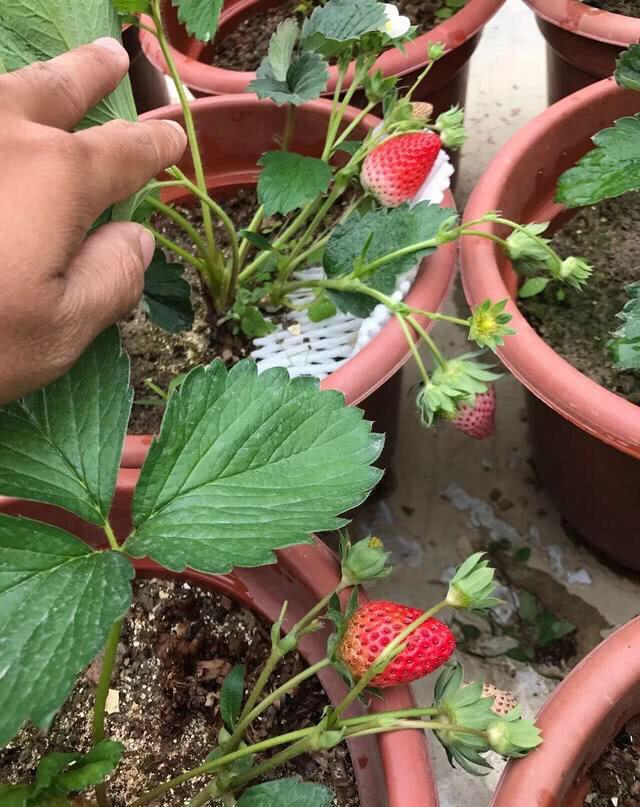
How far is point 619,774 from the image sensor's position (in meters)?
0.53

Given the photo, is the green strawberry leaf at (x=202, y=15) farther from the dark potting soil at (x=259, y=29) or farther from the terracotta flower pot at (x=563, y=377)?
the dark potting soil at (x=259, y=29)

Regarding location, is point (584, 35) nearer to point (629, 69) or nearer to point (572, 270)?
point (629, 69)

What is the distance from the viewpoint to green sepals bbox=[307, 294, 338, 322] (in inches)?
29.2

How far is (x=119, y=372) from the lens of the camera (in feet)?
1.46

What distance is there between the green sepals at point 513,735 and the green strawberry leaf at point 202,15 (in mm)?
532

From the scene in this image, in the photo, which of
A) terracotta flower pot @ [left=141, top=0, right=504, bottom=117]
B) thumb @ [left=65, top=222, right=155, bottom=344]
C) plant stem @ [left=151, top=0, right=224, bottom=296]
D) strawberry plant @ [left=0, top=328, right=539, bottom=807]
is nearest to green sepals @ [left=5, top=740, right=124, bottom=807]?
strawberry plant @ [left=0, top=328, right=539, bottom=807]

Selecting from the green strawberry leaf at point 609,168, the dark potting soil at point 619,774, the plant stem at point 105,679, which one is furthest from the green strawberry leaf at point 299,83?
the dark potting soil at point 619,774

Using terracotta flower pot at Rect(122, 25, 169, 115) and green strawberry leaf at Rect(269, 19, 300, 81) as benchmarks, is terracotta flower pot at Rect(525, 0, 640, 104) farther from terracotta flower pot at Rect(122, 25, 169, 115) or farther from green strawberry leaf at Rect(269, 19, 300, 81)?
terracotta flower pot at Rect(122, 25, 169, 115)

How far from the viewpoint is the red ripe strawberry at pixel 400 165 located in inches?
26.3

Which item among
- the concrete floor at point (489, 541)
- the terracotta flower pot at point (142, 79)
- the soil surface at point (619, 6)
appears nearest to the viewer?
the concrete floor at point (489, 541)

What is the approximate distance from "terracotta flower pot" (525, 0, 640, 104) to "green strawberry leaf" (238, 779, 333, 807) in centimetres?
81

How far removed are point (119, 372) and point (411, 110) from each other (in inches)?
15.7

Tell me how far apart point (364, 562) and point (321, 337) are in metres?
0.36

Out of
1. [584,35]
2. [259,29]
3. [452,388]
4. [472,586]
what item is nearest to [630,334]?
[452,388]
